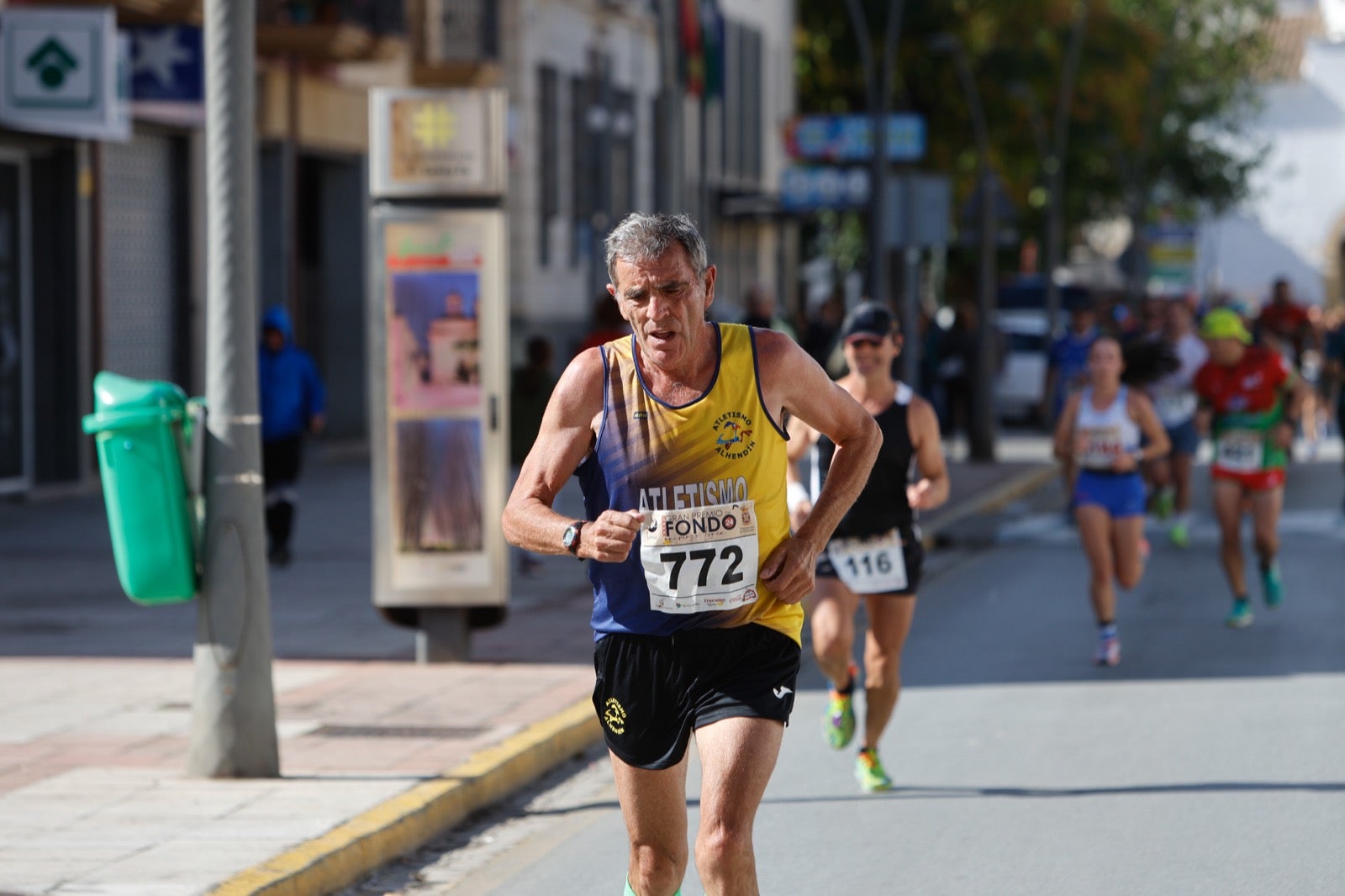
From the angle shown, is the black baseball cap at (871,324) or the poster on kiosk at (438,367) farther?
the poster on kiosk at (438,367)

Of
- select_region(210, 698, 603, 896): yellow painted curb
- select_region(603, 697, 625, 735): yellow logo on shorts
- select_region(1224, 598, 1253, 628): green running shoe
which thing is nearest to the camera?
select_region(603, 697, 625, 735): yellow logo on shorts

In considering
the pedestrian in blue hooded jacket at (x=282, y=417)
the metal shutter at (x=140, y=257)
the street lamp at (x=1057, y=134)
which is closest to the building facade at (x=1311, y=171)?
the street lamp at (x=1057, y=134)

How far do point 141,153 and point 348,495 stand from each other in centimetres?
398

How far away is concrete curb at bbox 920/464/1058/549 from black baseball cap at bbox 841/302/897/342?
32.1ft

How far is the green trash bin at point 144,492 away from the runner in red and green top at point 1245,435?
708 cm

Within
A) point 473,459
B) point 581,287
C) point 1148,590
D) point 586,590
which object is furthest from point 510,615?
point 581,287

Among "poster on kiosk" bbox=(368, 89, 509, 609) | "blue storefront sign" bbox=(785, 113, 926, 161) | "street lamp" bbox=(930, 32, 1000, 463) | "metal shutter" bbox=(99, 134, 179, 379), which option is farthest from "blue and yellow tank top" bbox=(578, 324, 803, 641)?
"street lamp" bbox=(930, 32, 1000, 463)

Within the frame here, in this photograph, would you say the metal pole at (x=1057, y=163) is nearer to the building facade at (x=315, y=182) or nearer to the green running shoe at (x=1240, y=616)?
the building facade at (x=315, y=182)

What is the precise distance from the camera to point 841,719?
335 inches

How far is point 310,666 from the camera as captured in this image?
10.9 m

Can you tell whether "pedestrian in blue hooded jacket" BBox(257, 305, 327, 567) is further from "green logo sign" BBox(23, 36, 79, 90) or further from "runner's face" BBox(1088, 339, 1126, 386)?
"runner's face" BBox(1088, 339, 1126, 386)

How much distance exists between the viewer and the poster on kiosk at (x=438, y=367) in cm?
1059

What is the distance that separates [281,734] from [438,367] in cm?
236

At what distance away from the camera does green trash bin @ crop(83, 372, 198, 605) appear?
7754mm
